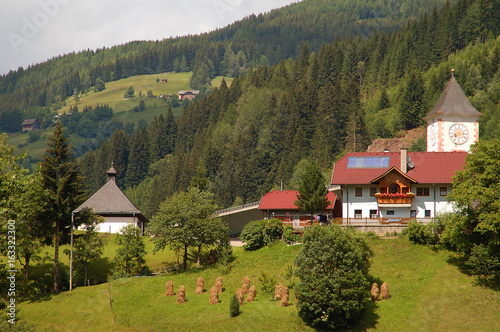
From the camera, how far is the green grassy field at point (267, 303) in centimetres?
4719

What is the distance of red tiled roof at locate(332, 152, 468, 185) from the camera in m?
64.1

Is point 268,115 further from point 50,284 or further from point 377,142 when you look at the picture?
point 50,284

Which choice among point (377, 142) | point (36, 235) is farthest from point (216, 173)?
point (36, 235)

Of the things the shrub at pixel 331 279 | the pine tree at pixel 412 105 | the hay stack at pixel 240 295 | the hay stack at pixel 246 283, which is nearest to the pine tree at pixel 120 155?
the pine tree at pixel 412 105

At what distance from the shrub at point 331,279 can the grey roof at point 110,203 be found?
38902 millimetres

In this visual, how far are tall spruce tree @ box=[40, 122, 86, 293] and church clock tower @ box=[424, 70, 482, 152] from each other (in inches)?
1578

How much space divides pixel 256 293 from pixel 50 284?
67.7 ft

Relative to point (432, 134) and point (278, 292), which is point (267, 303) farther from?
point (432, 134)

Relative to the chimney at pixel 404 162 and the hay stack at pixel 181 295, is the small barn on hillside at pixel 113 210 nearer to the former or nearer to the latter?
the hay stack at pixel 181 295

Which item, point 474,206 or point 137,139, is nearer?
point 474,206

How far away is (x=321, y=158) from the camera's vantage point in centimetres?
13175

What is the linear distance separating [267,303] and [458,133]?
118ft

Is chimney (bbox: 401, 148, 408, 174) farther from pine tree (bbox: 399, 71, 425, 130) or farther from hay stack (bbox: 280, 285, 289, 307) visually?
pine tree (bbox: 399, 71, 425, 130)

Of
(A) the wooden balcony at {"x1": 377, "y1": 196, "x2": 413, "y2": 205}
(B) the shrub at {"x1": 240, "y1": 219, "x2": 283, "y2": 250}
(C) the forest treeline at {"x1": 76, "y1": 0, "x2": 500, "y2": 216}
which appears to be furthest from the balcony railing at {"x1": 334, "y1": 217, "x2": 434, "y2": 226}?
(C) the forest treeline at {"x1": 76, "y1": 0, "x2": 500, "y2": 216}
